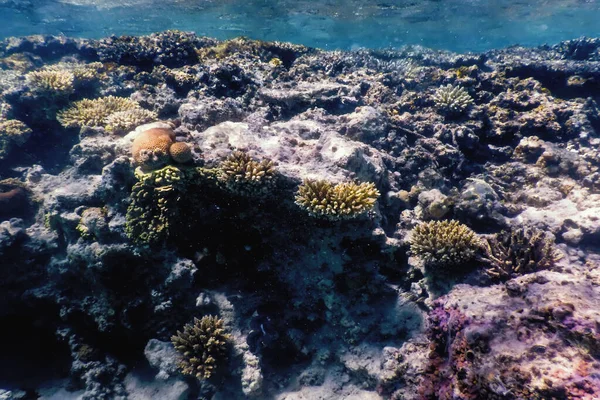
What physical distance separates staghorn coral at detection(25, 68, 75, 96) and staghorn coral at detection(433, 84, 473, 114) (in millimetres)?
11621

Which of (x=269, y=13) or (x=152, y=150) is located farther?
(x=269, y=13)

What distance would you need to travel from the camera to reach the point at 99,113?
7.86 m

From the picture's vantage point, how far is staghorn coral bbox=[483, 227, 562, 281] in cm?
459

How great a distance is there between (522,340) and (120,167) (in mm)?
7002

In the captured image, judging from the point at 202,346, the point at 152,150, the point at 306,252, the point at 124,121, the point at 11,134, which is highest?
the point at 152,150

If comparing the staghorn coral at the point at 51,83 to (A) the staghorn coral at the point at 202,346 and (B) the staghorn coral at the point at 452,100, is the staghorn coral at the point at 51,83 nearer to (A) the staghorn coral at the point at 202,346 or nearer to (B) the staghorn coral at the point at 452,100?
Answer: (A) the staghorn coral at the point at 202,346

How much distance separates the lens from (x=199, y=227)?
572 centimetres

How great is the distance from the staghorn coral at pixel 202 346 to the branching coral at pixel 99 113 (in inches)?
201

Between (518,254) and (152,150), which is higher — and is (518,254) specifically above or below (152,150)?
below

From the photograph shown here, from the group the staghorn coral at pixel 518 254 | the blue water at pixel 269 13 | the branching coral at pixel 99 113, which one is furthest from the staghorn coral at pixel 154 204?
the blue water at pixel 269 13

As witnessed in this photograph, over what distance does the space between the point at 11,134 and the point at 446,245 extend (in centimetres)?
1244

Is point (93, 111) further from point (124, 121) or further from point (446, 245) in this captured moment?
point (446, 245)

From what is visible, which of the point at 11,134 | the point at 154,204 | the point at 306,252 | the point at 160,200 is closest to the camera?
the point at 160,200

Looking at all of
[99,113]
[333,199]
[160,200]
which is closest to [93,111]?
[99,113]
